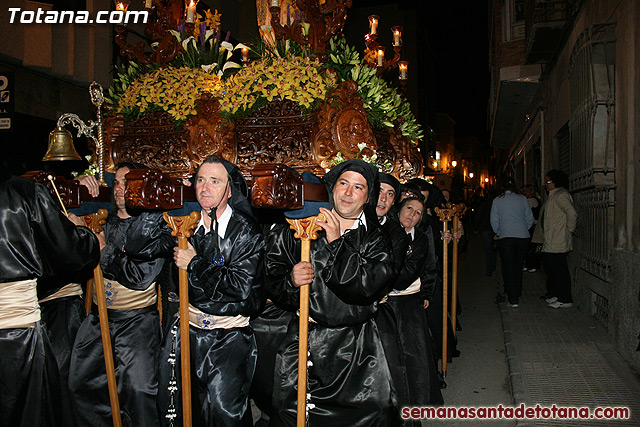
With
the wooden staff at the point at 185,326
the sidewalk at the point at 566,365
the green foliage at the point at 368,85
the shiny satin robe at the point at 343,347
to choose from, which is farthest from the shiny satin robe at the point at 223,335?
the sidewalk at the point at 566,365

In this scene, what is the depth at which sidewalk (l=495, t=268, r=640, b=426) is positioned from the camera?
4.70 metres

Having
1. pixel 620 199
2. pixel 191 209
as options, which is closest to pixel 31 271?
pixel 191 209

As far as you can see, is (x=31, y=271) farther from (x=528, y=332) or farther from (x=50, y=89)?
(x=50, y=89)

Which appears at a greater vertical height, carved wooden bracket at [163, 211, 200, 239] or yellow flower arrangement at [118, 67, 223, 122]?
yellow flower arrangement at [118, 67, 223, 122]

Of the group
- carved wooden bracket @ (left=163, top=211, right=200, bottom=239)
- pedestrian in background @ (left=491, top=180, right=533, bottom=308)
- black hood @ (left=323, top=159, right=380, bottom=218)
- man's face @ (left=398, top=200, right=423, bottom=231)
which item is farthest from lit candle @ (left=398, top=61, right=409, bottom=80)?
pedestrian in background @ (left=491, top=180, right=533, bottom=308)

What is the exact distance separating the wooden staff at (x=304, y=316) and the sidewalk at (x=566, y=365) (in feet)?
7.49

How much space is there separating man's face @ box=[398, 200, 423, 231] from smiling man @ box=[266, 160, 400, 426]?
155 cm

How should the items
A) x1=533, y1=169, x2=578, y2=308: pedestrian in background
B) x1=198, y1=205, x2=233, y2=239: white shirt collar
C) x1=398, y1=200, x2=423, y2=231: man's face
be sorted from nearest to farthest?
x1=198, y1=205, x2=233, y2=239: white shirt collar < x1=398, y1=200, x2=423, y2=231: man's face < x1=533, y1=169, x2=578, y2=308: pedestrian in background

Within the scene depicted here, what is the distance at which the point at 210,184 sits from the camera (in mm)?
3344

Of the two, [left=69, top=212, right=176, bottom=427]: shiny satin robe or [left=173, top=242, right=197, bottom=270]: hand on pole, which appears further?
[left=69, top=212, right=176, bottom=427]: shiny satin robe

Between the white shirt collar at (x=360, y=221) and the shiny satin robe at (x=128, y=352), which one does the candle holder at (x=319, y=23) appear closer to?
the white shirt collar at (x=360, y=221)

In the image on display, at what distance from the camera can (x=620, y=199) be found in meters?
6.25

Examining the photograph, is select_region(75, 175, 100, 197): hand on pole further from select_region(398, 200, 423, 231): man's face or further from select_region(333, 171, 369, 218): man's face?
select_region(398, 200, 423, 231): man's face

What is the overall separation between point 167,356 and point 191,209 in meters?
1.05
